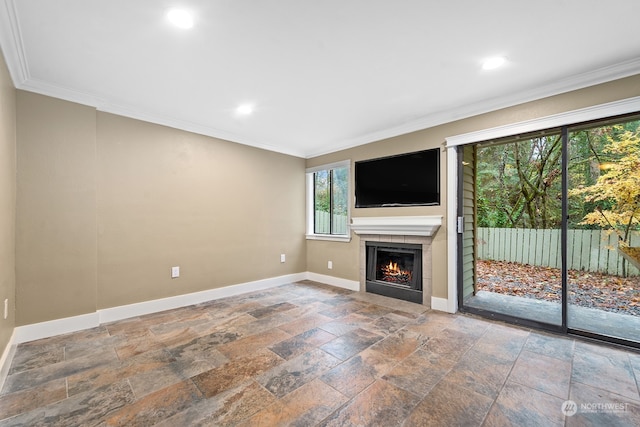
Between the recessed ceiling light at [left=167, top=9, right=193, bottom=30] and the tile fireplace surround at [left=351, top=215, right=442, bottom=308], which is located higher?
the recessed ceiling light at [left=167, top=9, right=193, bottom=30]

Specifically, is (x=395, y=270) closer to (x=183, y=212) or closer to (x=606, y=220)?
(x=606, y=220)

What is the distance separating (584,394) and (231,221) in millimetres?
3972

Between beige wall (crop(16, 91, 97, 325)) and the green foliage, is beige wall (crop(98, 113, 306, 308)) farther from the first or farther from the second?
the green foliage

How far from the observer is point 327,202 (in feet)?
17.0

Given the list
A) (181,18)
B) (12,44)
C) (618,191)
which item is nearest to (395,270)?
(618,191)

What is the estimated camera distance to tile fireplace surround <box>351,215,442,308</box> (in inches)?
139

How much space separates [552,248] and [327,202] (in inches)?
129

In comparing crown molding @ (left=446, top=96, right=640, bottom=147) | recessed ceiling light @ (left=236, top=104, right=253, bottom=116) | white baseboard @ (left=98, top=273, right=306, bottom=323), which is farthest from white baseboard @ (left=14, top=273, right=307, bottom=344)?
crown molding @ (left=446, top=96, right=640, bottom=147)

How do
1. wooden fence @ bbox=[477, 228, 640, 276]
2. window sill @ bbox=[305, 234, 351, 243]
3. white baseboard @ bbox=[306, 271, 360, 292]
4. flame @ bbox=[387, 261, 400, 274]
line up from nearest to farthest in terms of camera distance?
1. wooden fence @ bbox=[477, 228, 640, 276]
2. flame @ bbox=[387, 261, 400, 274]
3. white baseboard @ bbox=[306, 271, 360, 292]
4. window sill @ bbox=[305, 234, 351, 243]

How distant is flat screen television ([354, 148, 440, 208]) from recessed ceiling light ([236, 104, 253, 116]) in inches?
73.2

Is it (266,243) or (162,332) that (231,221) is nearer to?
(266,243)

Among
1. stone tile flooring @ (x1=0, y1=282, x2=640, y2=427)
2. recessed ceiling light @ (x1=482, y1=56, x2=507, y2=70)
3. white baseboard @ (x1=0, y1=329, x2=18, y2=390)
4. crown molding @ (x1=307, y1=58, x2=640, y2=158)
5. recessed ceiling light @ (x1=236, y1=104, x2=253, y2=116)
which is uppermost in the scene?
recessed ceiling light @ (x1=482, y1=56, x2=507, y2=70)

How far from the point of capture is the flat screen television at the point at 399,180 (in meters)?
3.56

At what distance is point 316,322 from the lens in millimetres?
3047
